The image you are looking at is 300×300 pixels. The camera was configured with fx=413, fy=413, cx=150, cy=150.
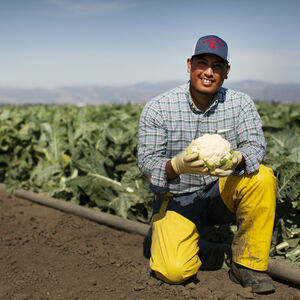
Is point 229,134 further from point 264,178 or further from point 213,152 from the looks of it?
point 213,152

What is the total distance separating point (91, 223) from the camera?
415 centimetres

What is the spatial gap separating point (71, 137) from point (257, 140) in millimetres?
3268

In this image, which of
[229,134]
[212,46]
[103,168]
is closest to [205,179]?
[229,134]

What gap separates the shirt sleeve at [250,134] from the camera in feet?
8.88

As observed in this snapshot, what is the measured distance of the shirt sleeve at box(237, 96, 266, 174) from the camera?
2.71 meters

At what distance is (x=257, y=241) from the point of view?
Answer: 8.60 ft

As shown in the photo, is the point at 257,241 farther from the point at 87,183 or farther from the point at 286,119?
the point at 286,119

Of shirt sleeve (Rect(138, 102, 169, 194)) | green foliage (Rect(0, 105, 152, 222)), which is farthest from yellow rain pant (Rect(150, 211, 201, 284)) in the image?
green foliage (Rect(0, 105, 152, 222))

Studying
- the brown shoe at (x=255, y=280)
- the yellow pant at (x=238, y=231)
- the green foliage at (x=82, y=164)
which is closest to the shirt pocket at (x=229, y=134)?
the yellow pant at (x=238, y=231)

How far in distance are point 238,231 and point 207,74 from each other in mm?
1060

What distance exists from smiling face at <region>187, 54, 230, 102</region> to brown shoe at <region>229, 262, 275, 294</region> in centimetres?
119

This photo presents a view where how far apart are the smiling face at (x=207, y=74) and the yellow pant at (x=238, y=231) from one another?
2.00ft

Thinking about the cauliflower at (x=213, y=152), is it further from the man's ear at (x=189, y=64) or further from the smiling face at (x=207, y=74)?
the man's ear at (x=189, y=64)

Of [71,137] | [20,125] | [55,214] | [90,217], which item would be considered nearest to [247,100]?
[90,217]
